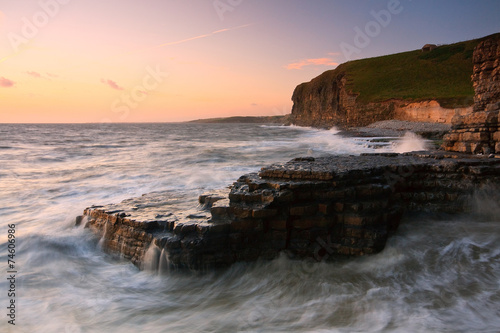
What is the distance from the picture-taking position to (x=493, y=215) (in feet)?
20.8

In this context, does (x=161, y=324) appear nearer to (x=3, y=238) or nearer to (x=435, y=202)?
(x=3, y=238)

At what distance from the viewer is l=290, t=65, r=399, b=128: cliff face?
46844mm

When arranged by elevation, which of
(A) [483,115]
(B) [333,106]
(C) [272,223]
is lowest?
(C) [272,223]

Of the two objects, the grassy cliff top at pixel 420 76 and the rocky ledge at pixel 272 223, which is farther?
the grassy cliff top at pixel 420 76

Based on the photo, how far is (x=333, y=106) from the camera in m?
59.8

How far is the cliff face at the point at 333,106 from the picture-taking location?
4684 centimetres

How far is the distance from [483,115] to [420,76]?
4642cm

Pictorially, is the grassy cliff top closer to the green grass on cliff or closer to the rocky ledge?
the green grass on cliff

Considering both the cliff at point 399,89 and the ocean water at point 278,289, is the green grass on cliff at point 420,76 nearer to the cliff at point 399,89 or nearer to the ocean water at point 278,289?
the cliff at point 399,89
